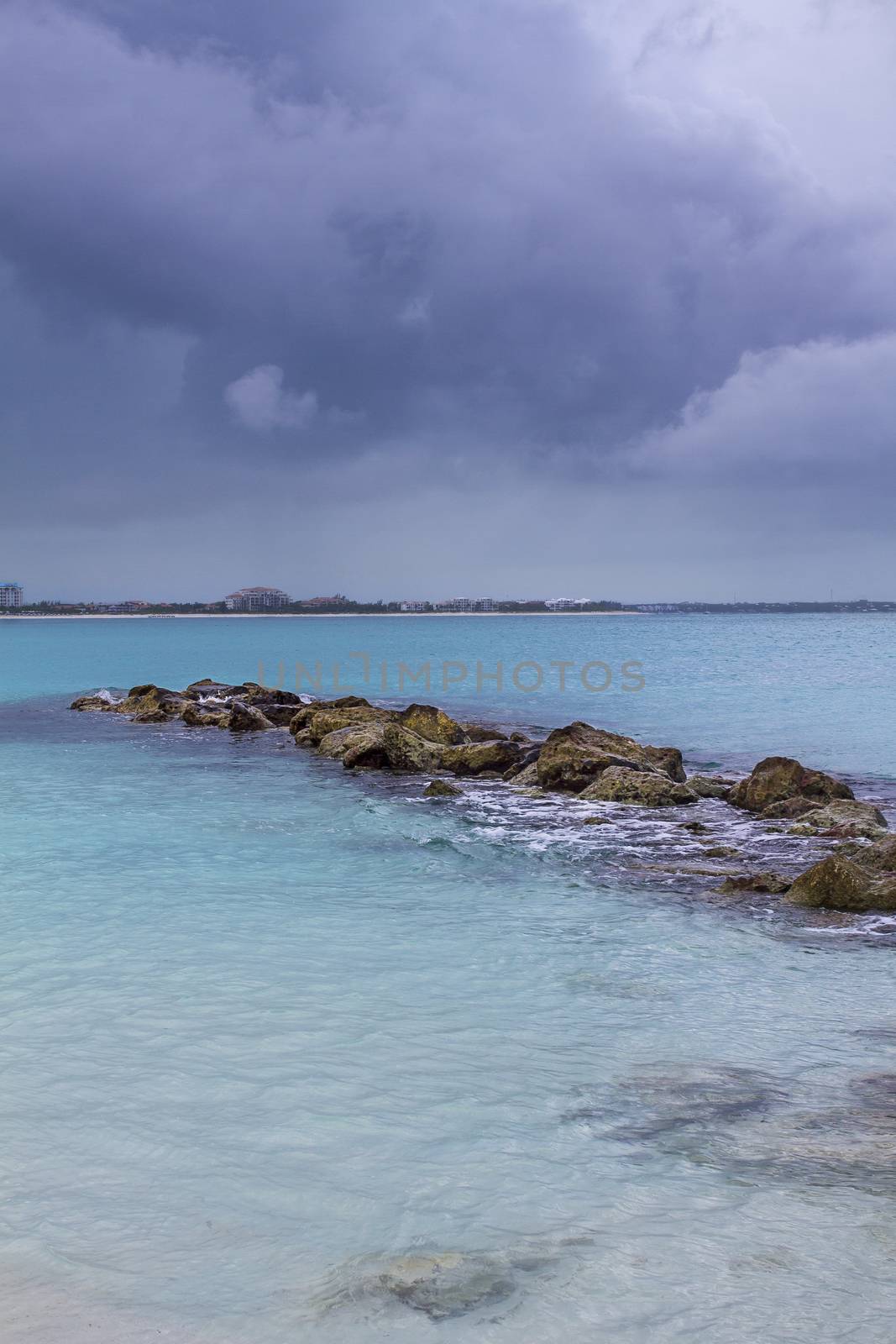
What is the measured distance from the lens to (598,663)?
5616cm

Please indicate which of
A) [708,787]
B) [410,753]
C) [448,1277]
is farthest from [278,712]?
[448,1277]

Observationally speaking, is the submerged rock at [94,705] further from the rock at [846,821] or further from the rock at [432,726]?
the rock at [846,821]

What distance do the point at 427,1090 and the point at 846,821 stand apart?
898cm

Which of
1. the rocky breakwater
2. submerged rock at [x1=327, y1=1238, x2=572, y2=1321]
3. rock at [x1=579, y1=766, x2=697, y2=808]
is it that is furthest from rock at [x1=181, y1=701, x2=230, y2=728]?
submerged rock at [x1=327, y1=1238, x2=572, y2=1321]

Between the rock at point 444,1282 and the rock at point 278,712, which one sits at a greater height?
the rock at point 278,712

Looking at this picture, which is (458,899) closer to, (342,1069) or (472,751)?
(342,1069)

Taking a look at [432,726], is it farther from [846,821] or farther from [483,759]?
[846,821]

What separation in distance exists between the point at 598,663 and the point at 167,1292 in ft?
175

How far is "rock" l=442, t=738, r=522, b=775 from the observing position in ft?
59.2

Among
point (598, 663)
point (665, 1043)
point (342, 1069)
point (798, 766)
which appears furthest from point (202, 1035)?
point (598, 663)

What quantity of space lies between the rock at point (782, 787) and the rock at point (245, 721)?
521 inches

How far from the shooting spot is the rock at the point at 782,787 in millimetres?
14586

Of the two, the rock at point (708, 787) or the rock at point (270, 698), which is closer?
the rock at point (708, 787)

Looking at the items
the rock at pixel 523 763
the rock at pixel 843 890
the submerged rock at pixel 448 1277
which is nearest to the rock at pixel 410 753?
the rock at pixel 523 763
